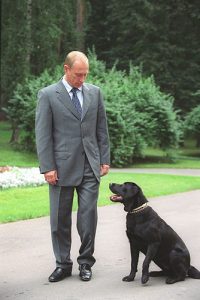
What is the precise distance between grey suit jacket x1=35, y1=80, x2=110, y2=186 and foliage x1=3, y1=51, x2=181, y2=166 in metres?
15.3

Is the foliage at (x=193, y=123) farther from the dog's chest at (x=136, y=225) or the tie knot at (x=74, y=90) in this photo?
the dog's chest at (x=136, y=225)

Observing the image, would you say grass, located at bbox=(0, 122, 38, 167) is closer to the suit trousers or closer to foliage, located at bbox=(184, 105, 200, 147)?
foliage, located at bbox=(184, 105, 200, 147)

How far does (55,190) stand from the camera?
246 inches

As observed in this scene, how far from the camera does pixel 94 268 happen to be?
675cm

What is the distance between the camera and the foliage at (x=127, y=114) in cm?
2180

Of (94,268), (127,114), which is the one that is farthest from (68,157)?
(127,114)

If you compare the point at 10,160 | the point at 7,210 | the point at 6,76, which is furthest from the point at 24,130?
the point at 7,210

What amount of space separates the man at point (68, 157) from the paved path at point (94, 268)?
27 centimetres

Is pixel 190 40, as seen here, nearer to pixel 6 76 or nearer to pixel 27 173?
pixel 6 76

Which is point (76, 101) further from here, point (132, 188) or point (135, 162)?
point (135, 162)

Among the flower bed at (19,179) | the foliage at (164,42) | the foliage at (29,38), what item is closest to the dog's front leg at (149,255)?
the flower bed at (19,179)

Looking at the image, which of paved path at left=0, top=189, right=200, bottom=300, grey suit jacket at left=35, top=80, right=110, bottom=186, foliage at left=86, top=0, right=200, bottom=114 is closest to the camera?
paved path at left=0, top=189, right=200, bottom=300

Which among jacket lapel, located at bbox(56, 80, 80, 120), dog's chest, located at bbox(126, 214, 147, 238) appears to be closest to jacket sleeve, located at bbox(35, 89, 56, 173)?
jacket lapel, located at bbox(56, 80, 80, 120)

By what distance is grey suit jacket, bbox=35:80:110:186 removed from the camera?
6.14 metres
